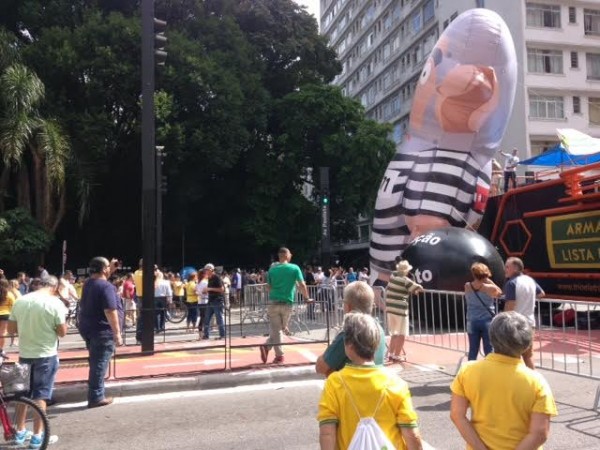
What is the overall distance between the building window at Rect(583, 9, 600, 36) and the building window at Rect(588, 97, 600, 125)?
4.21 metres

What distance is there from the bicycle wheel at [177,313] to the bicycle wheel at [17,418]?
440 inches

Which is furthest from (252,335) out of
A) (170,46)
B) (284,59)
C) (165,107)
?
(284,59)

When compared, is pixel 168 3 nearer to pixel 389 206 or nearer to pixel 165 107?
pixel 165 107

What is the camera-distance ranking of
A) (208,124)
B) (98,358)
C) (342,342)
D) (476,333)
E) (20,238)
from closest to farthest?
1. (342,342)
2. (98,358)
3. (476,333)
4. (20,238)
5. (208,124)

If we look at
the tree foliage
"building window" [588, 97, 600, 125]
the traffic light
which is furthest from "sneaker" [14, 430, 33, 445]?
"building window" [588, 97, 600, 125]

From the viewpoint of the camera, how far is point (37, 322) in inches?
237

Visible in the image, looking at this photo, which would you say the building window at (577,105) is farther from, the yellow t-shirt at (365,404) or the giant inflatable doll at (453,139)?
the yellow t-shirt at (365,404)

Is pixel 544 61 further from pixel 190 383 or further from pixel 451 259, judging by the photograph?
pixel 190 383

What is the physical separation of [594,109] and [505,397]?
128 feet

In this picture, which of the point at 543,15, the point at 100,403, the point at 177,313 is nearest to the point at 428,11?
the point at 543,15

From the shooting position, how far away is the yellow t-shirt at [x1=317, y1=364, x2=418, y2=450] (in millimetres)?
2871

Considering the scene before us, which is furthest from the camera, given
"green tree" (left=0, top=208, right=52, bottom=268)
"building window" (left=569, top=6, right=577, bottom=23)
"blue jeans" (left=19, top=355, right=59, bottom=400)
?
"building window" (left=569, top=6, right=577, bottom=23)

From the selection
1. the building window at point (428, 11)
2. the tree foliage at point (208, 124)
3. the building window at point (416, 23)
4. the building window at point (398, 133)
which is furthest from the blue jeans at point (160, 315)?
the building window at point (416, 23)

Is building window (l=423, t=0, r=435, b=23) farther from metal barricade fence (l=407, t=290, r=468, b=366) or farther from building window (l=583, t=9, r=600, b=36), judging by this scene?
metal barricade fence (l=407, t=290, r=468, b=366)
